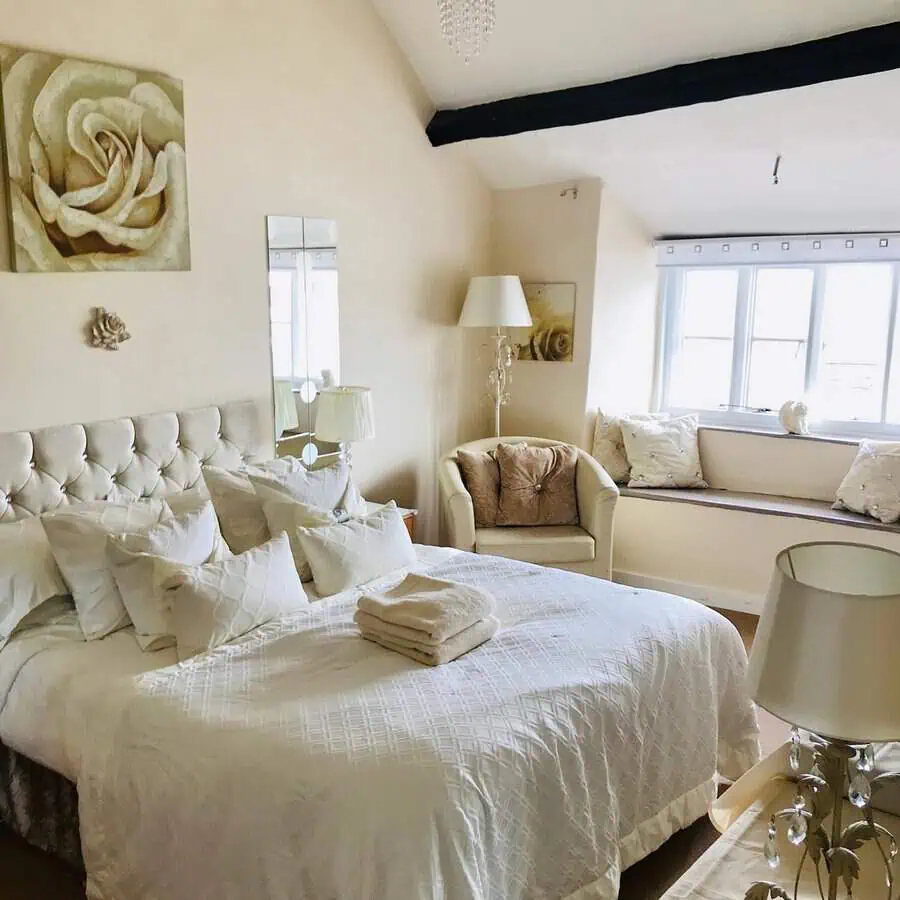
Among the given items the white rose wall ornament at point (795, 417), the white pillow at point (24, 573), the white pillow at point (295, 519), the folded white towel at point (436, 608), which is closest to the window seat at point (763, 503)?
the white rose wall ornament at point (795, 417)

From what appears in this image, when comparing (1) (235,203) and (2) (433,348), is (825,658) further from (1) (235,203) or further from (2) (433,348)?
(2) (433,348)

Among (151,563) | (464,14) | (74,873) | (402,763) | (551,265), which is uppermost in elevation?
(464,14)

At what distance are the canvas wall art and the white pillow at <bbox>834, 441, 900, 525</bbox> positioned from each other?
1556mm

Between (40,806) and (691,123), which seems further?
(691,123)

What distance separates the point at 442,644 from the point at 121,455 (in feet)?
4.79

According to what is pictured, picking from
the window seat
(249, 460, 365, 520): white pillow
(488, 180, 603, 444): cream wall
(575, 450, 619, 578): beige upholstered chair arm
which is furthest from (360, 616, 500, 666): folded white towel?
(488, 180, 603, 444): cream wall

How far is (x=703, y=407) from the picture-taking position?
16.9 ft

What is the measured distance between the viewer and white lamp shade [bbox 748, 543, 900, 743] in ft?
3.94

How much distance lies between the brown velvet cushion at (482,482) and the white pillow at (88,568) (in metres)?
1.95

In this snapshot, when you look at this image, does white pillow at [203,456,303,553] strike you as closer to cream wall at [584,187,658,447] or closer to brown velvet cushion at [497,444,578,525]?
brown velvet cushion at [497,444,578,525]

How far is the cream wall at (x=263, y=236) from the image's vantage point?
2959 millimetres

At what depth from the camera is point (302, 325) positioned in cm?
388

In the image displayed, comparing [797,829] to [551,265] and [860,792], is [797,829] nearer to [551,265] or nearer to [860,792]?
[860,792]

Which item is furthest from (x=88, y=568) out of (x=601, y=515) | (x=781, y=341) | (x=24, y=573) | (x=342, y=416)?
(x=781, y=341)
